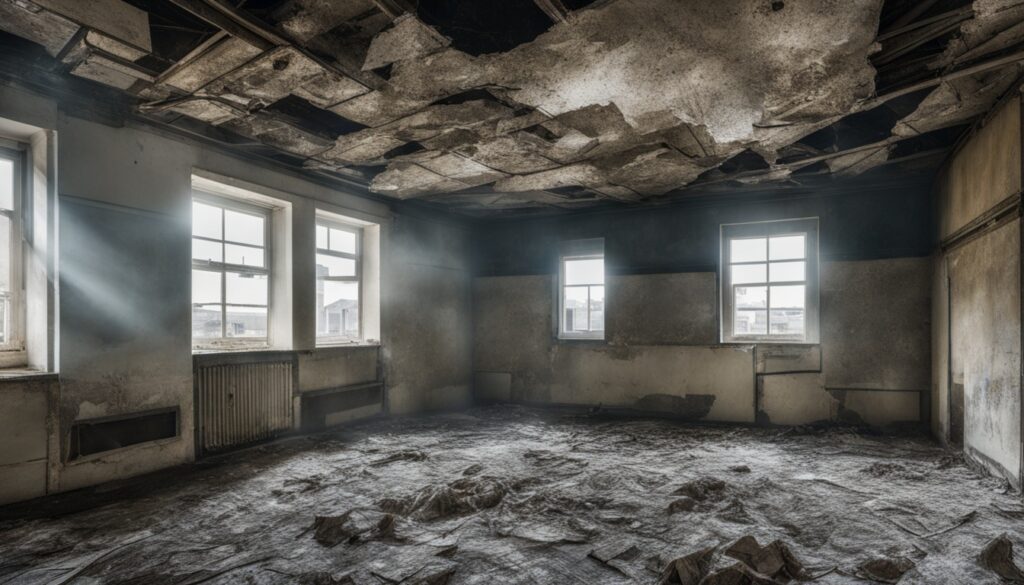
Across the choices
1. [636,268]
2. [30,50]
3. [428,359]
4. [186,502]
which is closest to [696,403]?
[636,268]

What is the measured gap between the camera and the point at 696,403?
6.39m

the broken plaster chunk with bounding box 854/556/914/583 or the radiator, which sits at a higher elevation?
the radiator

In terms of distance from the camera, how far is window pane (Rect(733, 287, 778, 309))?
6.26 m

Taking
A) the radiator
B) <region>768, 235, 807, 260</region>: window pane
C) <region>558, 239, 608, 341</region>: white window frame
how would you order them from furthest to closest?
<region>558, 239, 608, 341</region>: white window frame < <region>768, 235, 807, 260</region>: window pane < the radiator

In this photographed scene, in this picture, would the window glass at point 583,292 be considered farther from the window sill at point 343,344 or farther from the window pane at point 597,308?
the window sill at point 343,344

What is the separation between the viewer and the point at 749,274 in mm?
6348

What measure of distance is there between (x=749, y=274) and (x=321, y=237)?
509 centimetres

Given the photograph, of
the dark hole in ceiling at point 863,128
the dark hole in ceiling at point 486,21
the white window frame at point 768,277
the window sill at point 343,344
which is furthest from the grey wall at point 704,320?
the dark hole in ceiling at point 486,21

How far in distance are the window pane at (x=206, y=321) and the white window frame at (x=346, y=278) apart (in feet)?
3.60

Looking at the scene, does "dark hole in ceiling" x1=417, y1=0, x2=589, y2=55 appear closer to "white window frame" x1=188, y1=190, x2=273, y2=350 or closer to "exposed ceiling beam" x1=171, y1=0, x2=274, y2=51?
"exposed ceiling beam" x1=171, y1=0, x2=274, y2=51

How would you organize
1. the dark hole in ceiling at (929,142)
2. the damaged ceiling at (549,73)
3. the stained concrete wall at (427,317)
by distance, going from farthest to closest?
the stained concrete wall at (427,317) < the dark hole in ceiling at (929,142) < the damaged ceiling at (549,73)

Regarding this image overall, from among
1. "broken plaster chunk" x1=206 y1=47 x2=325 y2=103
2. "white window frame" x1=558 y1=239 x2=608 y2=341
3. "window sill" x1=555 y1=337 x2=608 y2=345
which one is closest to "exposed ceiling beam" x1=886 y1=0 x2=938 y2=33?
"broken plaster chunk" x1=206 y1=47 x2=325 y2=103

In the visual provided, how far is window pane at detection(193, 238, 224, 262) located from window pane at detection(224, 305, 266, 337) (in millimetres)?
480

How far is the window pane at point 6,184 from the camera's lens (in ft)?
12.0
